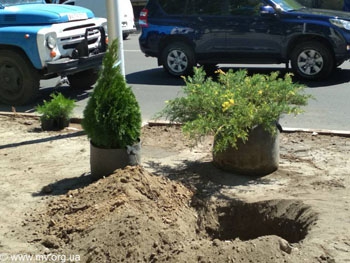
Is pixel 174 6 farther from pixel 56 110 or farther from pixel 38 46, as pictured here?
pixel 56 110

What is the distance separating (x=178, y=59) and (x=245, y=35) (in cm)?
157

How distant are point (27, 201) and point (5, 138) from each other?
8.60 feet

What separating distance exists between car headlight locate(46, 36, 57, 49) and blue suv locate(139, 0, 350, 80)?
3.40 meters

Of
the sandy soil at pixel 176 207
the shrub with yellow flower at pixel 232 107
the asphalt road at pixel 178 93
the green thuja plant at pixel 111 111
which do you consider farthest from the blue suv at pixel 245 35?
the green thuja plant at pixel 111 111

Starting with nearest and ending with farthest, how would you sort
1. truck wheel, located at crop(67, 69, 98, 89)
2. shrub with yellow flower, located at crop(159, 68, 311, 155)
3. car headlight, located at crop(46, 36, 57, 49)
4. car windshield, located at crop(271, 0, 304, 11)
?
1. shrub with yellow flower, located at crop(159, 68, 311, 155)
2. car headlight, located at crop(46, 36, 57, 49)
3. truck wheel, located at crop(67, 69, 98, 89)
4. car windshield, located at crop(271, 0, 304, 11)

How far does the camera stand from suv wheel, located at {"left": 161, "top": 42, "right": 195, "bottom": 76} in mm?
12812

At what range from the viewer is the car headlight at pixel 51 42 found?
9.93 metres

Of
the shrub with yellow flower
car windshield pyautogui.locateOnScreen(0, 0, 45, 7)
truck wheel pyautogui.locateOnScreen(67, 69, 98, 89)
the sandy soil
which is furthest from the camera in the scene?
truck wheel pyautogui.locateOnScreen(67, 69, 98, 89)

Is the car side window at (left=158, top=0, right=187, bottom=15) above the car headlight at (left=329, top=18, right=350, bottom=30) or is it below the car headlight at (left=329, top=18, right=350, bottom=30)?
above

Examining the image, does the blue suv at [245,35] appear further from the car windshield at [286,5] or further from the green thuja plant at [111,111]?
the green thuja plant at [111,111]

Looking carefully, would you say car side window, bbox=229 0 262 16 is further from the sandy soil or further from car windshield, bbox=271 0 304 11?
the sandy soil

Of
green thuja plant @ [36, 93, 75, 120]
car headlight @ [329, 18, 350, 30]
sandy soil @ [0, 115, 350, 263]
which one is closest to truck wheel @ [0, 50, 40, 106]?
green thuja plant @ [36, 93, 75, 120]

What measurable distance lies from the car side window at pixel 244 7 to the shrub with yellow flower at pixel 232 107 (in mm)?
5790

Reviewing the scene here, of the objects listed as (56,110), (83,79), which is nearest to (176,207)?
(56,110)
